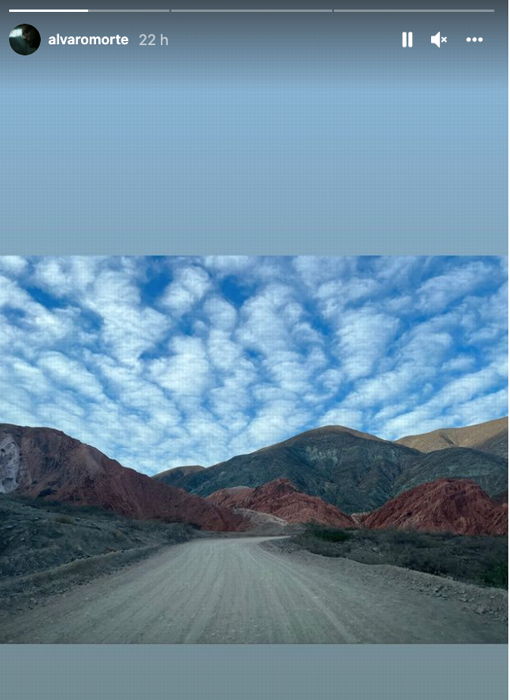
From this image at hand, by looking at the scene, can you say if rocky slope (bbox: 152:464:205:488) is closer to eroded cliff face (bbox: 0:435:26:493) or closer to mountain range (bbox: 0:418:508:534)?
mountain range (bbox: 0:418:508:534)

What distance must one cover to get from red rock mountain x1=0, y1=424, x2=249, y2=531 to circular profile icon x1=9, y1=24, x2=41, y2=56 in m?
22.3

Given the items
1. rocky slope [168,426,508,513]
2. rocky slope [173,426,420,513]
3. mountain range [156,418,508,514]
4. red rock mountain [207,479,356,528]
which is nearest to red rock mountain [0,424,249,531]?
mountain range [156,418,508,514]

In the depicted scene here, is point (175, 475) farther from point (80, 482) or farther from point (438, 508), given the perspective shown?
point (438, 508)

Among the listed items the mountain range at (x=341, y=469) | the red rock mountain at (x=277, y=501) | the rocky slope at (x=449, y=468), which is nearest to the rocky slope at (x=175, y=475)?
the mountain range at (x=341, y=469)

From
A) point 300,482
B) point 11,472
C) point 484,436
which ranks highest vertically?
point 484,436

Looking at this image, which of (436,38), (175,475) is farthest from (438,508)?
(436,38)

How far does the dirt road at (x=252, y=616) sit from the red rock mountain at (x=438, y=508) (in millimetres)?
19130

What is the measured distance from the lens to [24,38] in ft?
11.0

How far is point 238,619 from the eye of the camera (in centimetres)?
460

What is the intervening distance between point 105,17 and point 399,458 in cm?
4331

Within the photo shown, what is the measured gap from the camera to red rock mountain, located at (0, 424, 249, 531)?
27844 mm

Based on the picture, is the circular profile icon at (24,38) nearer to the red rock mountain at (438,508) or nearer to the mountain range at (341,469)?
the red rock mountain at (438,508)

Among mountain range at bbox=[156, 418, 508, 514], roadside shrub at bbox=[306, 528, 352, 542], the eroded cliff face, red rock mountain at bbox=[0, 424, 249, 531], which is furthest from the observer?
mountain range at bbox=[156, 418, 508, 514]

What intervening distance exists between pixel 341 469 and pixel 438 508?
2536cm
